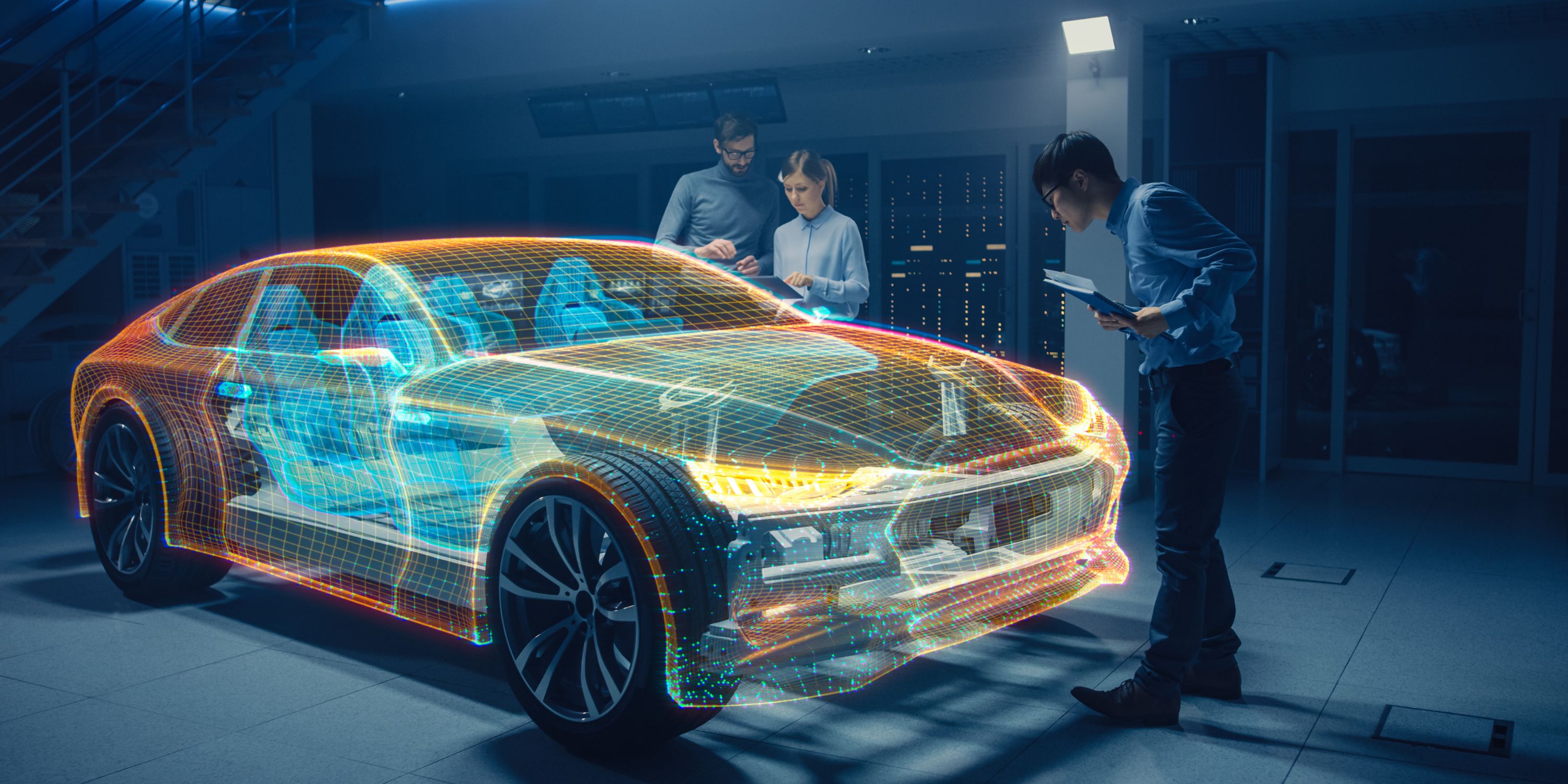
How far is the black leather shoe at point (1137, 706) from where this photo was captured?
2.91 meters

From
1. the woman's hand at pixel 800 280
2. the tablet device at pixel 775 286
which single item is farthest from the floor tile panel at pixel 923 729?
the woman's hand at pixel 800 280

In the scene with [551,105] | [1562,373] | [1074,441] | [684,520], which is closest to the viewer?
[684,520]

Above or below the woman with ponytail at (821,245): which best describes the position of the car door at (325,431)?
below

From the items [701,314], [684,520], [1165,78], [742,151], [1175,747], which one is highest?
[1165,78]

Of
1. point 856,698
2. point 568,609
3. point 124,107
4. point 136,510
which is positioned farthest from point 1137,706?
point 124,107

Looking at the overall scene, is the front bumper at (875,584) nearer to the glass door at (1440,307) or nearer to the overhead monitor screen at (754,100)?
the glass door at (1440,307)

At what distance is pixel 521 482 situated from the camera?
2719 mm

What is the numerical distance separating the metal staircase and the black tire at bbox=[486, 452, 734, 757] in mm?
4580

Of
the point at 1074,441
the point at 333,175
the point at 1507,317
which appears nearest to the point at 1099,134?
the point at 1507,317

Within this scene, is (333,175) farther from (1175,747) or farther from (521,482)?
(1175,747)

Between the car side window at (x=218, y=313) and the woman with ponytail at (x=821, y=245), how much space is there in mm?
1855

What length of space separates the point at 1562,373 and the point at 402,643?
6678 mm

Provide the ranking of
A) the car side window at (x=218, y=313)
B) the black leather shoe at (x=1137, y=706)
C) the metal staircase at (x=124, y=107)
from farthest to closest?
1. the metal staircase at (x=124, y=107)
2. the car side window at (x=218, y=313)
3. the black leather shoe at (x=1137, y=706)

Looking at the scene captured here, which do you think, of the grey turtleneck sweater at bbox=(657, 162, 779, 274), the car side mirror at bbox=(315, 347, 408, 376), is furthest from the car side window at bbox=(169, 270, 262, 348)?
the grey turtleneck sweater at bbox=(657, 162, 779, 274)
